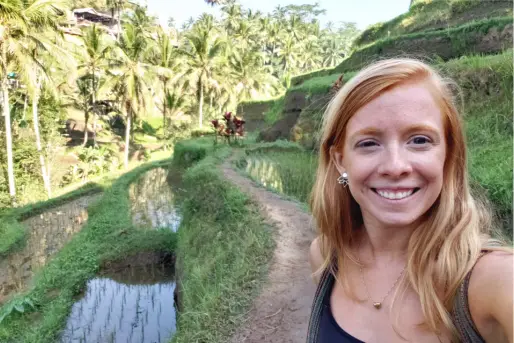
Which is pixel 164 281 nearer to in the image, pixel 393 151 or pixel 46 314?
pixel 46 314

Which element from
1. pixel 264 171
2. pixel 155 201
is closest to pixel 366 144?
pixel 264 171

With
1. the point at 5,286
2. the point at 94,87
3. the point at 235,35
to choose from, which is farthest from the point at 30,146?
the point at 235,35

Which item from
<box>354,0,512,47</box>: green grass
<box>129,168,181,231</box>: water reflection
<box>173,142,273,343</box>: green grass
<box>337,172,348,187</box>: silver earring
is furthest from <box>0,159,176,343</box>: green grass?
<box>354,0,512,47</box>: green grass

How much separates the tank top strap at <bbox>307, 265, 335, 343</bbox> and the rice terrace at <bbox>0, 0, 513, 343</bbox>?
1.81ft

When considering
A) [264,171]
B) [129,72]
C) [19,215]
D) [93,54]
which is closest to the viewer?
[264,171]

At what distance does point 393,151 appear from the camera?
1.18m

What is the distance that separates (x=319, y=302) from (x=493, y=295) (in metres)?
0.60

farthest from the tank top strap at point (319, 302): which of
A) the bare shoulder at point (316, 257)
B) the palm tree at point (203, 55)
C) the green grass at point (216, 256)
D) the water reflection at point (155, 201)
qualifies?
the palm tree at point (203, 55)

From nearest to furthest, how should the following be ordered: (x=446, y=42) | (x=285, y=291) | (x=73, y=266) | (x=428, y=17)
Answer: (x=285, y=291), (x=73, y=266), (x=446, y=42), (x=428, y=17)

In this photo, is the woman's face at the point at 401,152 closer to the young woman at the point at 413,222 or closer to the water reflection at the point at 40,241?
the young woman at the point at 413,222

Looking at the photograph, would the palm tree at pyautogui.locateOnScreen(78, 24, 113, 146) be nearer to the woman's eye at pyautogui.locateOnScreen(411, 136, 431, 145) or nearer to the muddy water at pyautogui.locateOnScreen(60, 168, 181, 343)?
the muddy water at pyautogui.locateOnScreen(60, 168, 181, 343)

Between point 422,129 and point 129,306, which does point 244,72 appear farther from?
point 422,129

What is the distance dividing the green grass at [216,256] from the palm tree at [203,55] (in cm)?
1891

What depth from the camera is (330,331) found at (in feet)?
4.33
